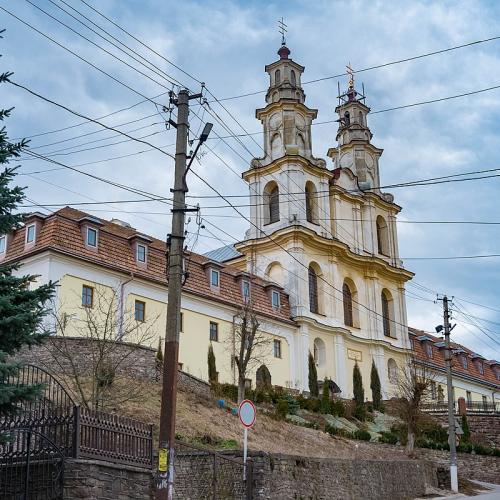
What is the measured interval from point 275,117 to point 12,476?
4797cm

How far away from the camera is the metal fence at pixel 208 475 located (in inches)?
728

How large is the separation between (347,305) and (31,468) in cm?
4631

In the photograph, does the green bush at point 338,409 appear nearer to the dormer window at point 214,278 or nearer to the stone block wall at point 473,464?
the stone block wall at point 473,464

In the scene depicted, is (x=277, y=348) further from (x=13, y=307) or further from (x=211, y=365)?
(x=13, y=307)

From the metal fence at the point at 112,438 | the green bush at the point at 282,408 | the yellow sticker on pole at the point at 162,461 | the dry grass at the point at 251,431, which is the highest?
the green bush at the point at 282,408

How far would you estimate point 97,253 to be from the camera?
38.4 meters

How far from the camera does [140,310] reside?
40.3 meters

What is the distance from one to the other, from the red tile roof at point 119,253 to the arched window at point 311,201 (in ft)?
29.4

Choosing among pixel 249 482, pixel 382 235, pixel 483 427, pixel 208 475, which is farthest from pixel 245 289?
pixel 208 475

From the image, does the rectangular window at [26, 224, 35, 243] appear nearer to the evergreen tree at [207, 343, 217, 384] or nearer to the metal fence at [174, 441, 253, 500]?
the evergreen tree at [207, 343, 217, 384]

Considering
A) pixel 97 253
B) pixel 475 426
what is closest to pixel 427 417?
pixel 475 426

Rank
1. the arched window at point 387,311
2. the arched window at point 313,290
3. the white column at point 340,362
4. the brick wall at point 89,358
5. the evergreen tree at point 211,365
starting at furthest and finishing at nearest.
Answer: the arched window at point 387,311, the arched window at point 313,290, the white column at point 340,362, the evergreen tree at point 211,365, the brick wall at point 89,358

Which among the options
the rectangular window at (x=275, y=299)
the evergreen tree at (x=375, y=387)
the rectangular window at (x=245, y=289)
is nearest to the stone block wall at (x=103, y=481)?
the rectangular window at (x=245, y=289)

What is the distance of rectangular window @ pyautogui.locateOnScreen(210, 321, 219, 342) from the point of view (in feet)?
148
